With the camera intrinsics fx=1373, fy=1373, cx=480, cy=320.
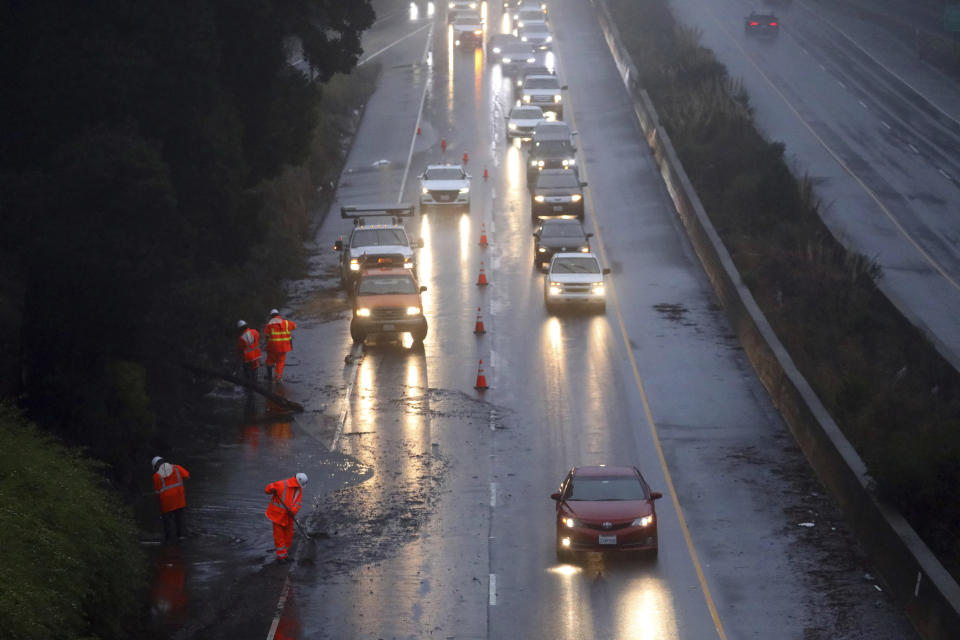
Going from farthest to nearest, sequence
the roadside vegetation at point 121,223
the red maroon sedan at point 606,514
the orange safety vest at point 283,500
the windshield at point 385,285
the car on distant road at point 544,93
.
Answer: the car on distant road at point 544,93 < the windshield at point 385,285 < the red maroon sedan at point 606,514 < the orange safety vest at point 283,500 < the roadside vegetation at point 121,223

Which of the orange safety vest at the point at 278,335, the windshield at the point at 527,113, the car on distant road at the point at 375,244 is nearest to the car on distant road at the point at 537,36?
the windshield at the point at 527,113

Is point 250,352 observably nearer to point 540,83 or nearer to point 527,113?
point 527,113

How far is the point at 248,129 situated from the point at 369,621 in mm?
17167

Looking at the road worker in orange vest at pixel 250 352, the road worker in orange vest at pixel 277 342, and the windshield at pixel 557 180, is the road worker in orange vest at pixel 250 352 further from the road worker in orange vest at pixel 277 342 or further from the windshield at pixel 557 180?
the windshield at pixel 557 180

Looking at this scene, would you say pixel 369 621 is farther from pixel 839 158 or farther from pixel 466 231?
pixel 839 158

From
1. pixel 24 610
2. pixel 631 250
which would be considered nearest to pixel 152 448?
pixel 24 610

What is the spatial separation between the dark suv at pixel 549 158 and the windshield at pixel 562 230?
30.8 feet

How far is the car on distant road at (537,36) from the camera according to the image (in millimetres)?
71688

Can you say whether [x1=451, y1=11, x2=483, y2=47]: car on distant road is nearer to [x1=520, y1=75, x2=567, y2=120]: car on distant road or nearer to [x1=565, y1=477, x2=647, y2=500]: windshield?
[x1=520, y1=75, x2=567, y2=120]: car on distant road

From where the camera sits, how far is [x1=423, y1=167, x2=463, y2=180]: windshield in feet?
150

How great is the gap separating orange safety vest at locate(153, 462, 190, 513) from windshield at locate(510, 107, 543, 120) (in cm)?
3856

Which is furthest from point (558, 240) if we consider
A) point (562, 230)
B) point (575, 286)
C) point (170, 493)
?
point (170, 493)

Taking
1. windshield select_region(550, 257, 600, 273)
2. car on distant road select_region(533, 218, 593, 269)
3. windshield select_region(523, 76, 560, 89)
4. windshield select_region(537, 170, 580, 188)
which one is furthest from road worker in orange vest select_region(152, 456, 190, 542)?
windshield select_region(523, 76, 560, 89)

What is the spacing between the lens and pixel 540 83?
60281mm
